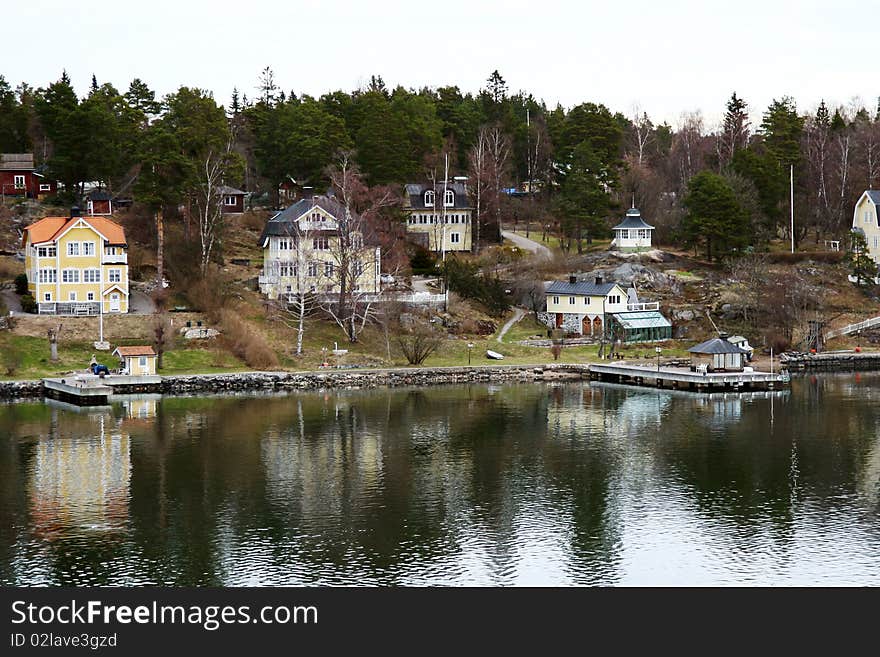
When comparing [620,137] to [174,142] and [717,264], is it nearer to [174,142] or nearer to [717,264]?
[717,264]

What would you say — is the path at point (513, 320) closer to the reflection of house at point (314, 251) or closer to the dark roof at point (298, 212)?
the reflection of house at point (314, 251)

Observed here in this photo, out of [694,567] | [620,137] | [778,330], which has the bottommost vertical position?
[694,567]

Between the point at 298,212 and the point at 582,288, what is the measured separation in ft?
62.9

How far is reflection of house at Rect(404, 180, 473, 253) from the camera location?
95000 millimetres

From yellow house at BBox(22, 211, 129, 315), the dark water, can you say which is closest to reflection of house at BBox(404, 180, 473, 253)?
yellow house at BBox(22, 211, 129, 315)

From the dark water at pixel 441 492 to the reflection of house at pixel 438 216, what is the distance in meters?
32.1

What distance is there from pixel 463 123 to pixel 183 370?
48432 mm

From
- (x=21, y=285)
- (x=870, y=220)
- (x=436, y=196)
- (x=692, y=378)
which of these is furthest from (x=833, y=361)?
(x=21, y=285)

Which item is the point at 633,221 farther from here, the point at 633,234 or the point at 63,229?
the point at 63,229

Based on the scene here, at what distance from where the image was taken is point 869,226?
93.8m

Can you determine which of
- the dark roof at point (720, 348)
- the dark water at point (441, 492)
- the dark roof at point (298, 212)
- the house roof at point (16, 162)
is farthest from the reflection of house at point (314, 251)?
the house roof at point (16, 162)

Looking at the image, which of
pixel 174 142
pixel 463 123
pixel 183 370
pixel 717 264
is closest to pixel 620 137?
pixel 463 123

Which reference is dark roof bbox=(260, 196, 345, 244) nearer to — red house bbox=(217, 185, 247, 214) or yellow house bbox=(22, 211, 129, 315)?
yellow house bbox=(22, 211, 129, 315)

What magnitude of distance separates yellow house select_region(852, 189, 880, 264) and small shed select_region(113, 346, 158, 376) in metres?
53.8
